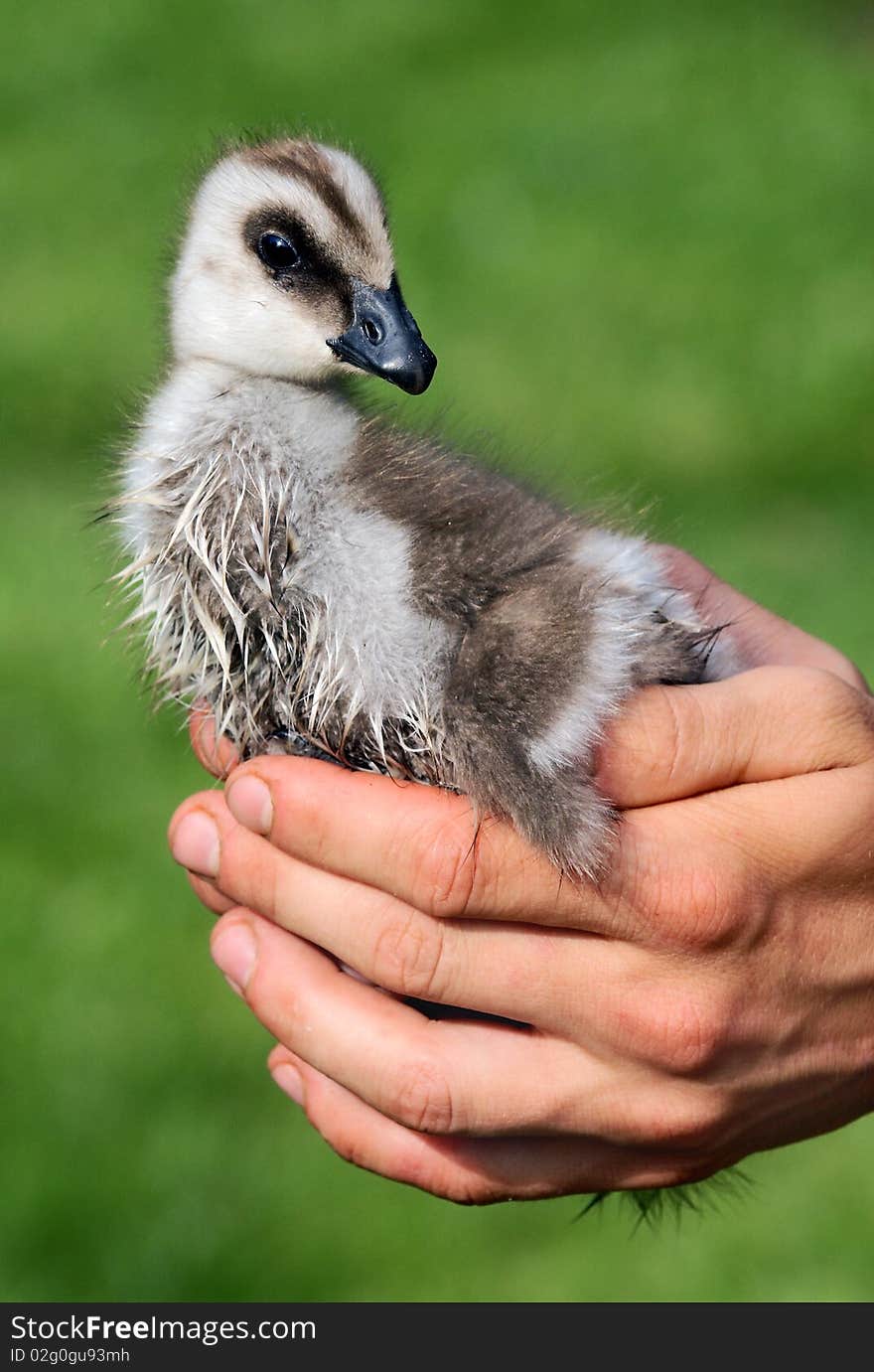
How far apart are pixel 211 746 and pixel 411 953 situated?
379mm

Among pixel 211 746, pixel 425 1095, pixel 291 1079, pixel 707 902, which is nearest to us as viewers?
pixel 707 902

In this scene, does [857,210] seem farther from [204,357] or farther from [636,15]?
[204,357]

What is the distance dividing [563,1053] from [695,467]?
297 cm

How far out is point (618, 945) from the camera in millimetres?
1584

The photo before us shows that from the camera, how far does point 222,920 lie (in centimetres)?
189

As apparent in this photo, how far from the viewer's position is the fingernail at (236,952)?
1828 millimetres

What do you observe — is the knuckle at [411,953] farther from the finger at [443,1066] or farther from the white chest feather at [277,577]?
the white chest feather at [277,577]

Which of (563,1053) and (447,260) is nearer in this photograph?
(563,1053)

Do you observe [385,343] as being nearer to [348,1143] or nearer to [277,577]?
[277,577]

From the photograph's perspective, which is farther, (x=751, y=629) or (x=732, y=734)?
(x=751, y=629)

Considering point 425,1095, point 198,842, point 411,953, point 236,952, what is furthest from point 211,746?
point 425,1095

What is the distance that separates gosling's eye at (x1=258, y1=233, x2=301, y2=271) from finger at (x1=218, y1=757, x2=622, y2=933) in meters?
0.56
